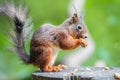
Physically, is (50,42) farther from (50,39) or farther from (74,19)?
(74,19)

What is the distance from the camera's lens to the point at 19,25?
145 inches

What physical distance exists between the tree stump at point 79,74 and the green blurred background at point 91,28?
156 cm

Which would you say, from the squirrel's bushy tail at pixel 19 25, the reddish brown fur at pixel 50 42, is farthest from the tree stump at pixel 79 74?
the squirrel's bushy tail at pixel 19 25

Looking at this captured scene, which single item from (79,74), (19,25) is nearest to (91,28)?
(19,25)

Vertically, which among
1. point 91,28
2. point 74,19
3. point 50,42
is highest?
point 91,28

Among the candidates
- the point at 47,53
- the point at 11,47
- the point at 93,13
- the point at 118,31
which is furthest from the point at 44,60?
the point at 93,13

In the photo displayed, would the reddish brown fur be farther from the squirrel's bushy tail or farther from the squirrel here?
the squirrel's bushy tail

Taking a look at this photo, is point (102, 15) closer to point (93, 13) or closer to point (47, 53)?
point (93, 13)

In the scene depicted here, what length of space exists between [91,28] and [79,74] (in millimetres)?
2803

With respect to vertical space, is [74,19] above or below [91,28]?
below

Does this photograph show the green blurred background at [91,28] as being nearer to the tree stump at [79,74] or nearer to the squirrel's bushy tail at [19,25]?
the squirrel's bushy tail at [19,25]

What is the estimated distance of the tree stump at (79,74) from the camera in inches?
130

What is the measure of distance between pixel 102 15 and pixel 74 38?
262cm

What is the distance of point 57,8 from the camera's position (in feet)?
21.6
